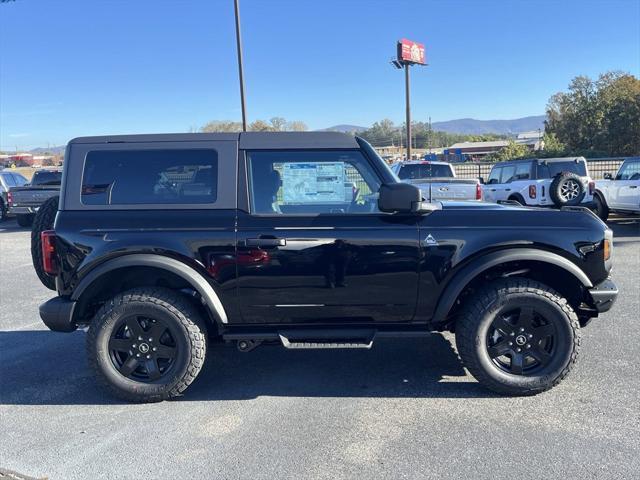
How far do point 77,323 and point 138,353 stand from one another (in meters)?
0.54

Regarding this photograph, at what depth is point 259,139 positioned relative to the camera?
379 centimetres

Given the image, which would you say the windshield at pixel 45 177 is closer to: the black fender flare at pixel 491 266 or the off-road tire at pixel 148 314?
the off-road tire at pixel 148 314

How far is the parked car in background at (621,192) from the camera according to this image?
38.2 ft

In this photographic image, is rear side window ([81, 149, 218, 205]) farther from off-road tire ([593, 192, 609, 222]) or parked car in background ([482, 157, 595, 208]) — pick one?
off-road tire ([593, 192, 609, 222])

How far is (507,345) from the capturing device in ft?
12.2

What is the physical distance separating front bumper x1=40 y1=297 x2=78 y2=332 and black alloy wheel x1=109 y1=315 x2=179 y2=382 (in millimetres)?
332

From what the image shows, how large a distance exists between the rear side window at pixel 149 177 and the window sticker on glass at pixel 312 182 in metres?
0.53

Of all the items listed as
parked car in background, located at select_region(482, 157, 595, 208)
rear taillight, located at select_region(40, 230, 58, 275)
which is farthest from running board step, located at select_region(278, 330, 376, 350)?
parked car in background, located at select_region(482, 157, 595, 208)

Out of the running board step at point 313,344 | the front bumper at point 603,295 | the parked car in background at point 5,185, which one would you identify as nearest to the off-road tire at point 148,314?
the running board step at point 313,344

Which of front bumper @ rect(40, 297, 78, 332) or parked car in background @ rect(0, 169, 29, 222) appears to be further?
parked car in background @ rect(0, 169, 29, 222)

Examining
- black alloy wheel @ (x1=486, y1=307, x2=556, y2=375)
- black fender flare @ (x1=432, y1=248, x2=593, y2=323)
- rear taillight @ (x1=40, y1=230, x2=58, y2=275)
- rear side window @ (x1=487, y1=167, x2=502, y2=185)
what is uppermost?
rear side window @ (x1=487, y1=167, x2=502, y2=185)

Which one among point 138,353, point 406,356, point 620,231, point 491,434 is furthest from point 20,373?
point 620,231

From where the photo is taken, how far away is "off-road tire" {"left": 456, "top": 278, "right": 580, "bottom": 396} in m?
3.61

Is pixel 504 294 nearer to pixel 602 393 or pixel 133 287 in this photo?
pixel 602 393
